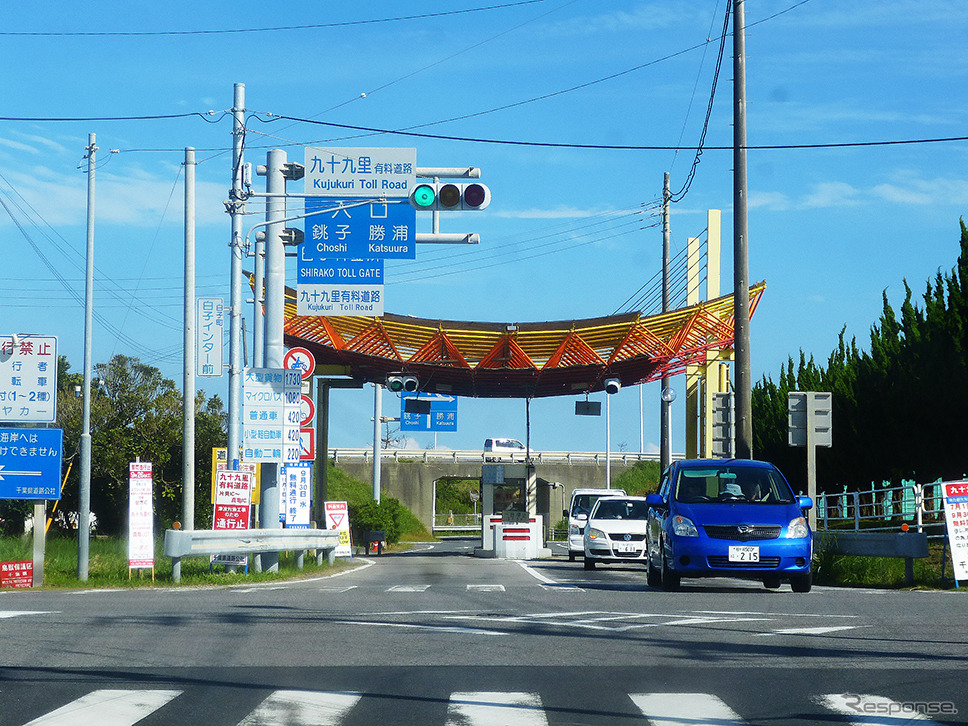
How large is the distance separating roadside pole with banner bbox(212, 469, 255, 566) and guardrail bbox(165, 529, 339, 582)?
1062mm

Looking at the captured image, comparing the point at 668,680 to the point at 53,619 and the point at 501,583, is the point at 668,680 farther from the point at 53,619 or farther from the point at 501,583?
the point at 501,583

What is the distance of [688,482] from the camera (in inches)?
670

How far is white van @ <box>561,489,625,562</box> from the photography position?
30.5 m

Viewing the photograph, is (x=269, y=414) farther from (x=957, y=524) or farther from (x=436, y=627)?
(x=436, y=627)

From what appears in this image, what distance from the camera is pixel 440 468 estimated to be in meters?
81.8

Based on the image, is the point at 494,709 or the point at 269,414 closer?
the point at 494,709

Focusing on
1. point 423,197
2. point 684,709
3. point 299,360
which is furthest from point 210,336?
point 684,709

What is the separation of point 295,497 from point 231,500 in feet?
9.94

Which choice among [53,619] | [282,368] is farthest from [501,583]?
[53,619]

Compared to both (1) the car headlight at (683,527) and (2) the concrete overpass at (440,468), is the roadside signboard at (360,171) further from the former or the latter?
(2) the concrete overpass at (440,468)

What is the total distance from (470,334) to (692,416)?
8197mm

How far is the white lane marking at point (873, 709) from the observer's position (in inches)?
253

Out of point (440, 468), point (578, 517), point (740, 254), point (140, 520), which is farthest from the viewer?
point (440, 468)

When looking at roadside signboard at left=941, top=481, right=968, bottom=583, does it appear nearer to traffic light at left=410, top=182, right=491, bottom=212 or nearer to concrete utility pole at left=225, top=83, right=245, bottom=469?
traffic light at left=410, top=182, right=491, bottom=212
